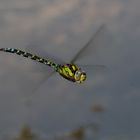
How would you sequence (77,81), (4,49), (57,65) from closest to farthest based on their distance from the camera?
1. (77,81)
2. (57,65)
3. (4,49)

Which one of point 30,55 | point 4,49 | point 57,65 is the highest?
point 4,49

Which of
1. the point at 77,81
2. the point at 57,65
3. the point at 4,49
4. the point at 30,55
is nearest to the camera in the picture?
the point at 77,81

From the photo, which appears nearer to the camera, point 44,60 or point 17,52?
point 44,60

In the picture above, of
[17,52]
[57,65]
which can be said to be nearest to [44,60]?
[57,65]

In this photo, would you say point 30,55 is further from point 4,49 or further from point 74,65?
point 74,65

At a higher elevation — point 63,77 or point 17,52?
point 17,52

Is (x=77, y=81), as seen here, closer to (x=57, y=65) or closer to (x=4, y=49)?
(x=57, y=65)
